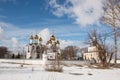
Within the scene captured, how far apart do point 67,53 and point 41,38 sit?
30085 mm

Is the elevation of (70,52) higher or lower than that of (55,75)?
higher

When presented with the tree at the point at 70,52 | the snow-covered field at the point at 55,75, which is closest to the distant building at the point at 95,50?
the snow-covered field at the point at 55,75

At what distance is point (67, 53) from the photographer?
9212 centimetres

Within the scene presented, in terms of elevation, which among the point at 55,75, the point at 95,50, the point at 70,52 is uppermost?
the point at 70,52

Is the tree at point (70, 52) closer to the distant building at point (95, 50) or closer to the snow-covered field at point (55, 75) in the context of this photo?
the distant building at point (95, 50)

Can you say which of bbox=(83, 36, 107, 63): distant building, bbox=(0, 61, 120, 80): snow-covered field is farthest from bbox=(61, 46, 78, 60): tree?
bbox=(0, 61, 120, 80): snow-covered field

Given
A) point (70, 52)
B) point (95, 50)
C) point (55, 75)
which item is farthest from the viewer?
point (70, 52)

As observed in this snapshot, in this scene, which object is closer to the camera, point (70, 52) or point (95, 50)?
point (95, 50)

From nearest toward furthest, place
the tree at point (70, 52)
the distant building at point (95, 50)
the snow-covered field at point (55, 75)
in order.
Answer: the snow-covered field at point (55, 75) → the distant building at point (95, 50) → the tree at point (70, 52)

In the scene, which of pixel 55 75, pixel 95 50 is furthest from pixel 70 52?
pixel 55 75

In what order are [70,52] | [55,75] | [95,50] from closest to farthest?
[55,75]
[95,50]
[70,52]

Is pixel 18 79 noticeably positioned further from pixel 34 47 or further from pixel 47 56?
pixel 34 47

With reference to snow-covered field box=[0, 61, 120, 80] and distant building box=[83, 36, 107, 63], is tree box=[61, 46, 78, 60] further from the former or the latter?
snow-covered field box=[0, 61, 120, 80]

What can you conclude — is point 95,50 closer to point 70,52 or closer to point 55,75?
point 55,75
